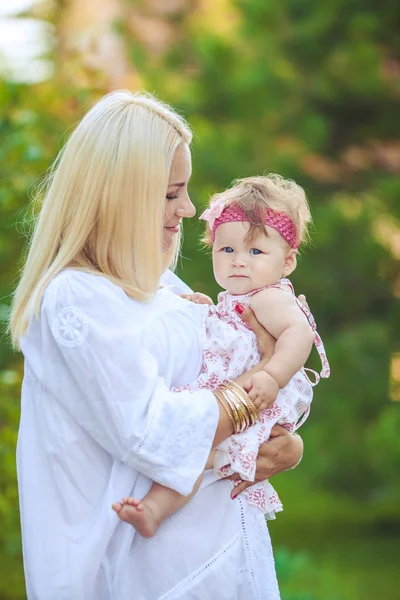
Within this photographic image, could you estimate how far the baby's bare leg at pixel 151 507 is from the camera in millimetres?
2076

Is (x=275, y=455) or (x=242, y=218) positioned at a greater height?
(x=242, y=218)

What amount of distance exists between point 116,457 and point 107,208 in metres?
0.53

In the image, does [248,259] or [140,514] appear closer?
[140,514]

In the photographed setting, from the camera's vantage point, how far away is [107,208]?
7.23ft

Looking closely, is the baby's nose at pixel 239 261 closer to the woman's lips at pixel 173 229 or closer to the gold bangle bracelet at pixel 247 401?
the woman's lips at pixel 173 229

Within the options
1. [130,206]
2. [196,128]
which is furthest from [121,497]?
[196,128]

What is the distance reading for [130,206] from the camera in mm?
2207

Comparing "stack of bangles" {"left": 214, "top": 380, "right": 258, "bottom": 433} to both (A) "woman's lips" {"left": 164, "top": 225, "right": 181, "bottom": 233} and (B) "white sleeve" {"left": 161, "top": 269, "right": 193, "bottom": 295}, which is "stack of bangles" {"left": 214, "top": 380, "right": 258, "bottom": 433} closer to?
(A) "woman's lips" {"left": 164, "top": 225, "right": 181, "bottom": 233}

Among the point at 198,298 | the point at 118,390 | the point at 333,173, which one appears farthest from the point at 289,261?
the point at 333,173

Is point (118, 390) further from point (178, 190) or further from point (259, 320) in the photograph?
point (178, 190)

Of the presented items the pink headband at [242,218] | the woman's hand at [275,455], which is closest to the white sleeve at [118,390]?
the woman's hand at [275,455]

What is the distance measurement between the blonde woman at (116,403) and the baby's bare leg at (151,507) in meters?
0.04

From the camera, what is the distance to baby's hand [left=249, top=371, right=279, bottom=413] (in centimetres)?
219

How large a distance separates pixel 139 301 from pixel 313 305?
584cm
